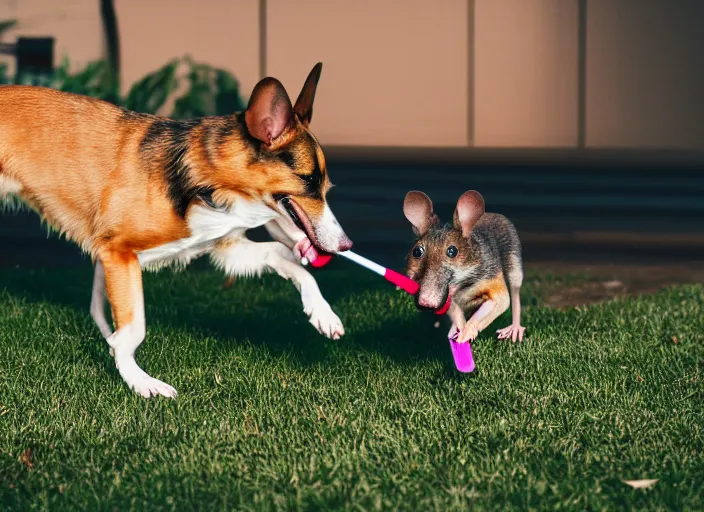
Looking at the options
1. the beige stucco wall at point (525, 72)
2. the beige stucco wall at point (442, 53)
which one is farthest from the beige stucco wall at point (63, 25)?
the beige stucco wall at point (525, 72)

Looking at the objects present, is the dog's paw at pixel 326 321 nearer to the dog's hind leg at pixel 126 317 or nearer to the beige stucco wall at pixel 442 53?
the dog's hind leg at pixel 126 317

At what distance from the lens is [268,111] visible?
200 inches

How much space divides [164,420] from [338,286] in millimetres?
3461

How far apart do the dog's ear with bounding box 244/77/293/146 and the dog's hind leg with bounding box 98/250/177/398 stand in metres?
1.00

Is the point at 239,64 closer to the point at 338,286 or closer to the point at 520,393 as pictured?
the point at 338,286

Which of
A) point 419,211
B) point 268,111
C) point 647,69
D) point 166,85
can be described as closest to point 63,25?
point 166,85

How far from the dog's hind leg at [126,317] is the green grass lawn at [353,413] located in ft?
0.44

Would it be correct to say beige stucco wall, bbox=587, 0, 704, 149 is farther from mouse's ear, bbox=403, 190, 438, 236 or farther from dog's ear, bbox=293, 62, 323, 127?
dog's ear, bbox=293, 62, 323, 127

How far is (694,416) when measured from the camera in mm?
5047

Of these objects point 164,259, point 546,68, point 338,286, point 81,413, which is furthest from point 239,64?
point 81,413

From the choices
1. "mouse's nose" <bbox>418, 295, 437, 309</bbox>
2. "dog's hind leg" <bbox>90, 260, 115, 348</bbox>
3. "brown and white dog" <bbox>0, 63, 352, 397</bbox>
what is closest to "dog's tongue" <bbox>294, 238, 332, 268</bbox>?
"brown and white dog" <bbox>0, 63, 352, 397</bbox>

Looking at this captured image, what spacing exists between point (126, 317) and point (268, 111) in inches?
51.8

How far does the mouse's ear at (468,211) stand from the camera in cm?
566

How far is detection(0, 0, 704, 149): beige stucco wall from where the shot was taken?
493 inches
